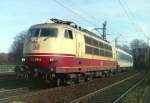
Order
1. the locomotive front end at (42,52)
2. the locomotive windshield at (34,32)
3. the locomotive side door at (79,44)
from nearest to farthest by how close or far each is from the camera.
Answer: the locomotive front end at (42,52) < the locomotive windshield at (34,32) < the locomotive side door at (79,44)

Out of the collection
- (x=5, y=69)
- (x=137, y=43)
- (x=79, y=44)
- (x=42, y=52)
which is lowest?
(x=5, y=69)

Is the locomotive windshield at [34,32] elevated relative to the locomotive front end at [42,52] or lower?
elevated

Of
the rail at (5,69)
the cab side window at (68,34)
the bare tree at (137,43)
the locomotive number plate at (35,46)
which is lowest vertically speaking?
the rail at (5,69)

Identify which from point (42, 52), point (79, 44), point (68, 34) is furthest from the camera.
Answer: point (79, 44)

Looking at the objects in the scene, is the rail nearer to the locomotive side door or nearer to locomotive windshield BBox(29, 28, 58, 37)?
the locomotive side door

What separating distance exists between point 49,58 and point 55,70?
711mm

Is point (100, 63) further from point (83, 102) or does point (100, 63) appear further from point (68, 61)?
point (83, 102)

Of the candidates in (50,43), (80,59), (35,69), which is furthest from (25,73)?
(80,59)

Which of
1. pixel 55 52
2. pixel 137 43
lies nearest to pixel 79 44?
pixel 55 52

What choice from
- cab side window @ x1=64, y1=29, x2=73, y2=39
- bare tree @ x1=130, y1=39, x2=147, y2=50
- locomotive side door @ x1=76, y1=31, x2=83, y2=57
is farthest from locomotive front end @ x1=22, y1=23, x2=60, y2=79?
bare tree @ x1=130, y1=39, x2=147, y2=50

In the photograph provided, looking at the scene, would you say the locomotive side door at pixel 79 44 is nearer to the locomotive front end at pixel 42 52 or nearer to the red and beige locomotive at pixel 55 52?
the red and beige locomotive at pixel 55 52

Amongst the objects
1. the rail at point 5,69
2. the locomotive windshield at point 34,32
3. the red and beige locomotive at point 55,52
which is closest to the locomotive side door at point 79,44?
the red and beige locomotive at point 55,52

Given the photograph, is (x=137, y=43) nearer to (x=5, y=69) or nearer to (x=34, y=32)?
(x=5, y=69)

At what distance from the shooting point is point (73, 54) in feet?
66.8
